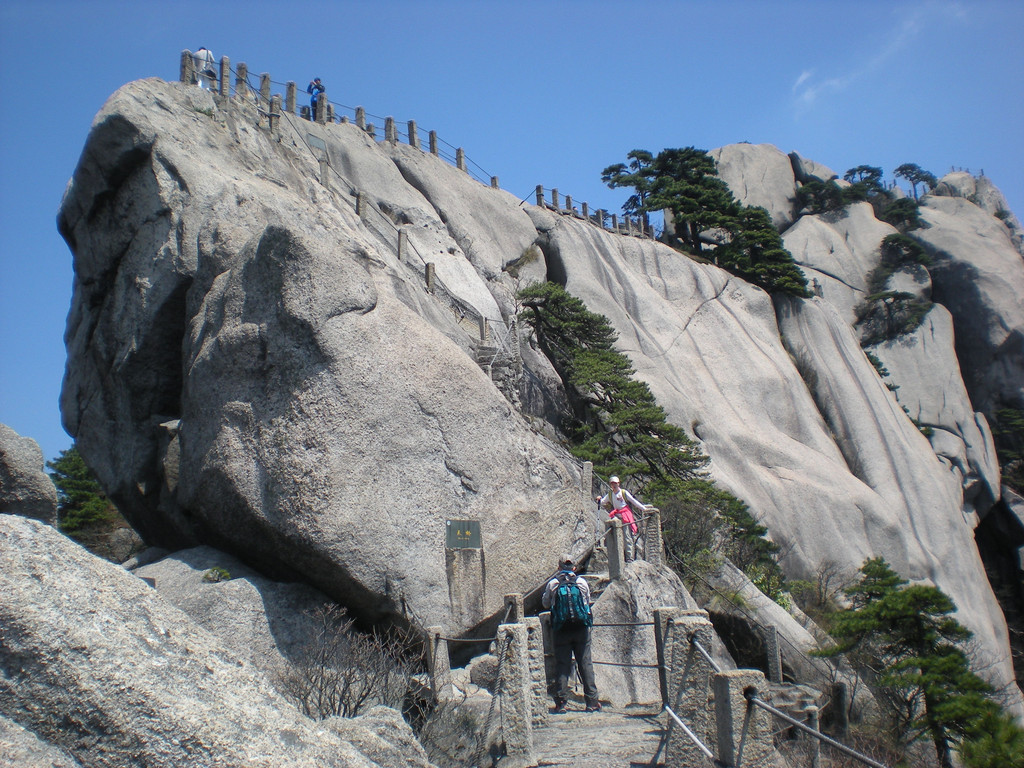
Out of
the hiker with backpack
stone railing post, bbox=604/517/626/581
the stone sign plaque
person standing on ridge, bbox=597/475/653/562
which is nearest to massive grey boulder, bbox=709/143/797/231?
person standing on ridge, bbox=597/475/653/562

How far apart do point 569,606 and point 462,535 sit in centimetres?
264

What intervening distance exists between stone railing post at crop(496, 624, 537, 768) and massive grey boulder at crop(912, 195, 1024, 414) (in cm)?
3744

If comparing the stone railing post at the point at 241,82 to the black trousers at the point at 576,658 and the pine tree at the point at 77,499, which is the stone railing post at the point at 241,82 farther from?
the black trousers at the point at 576,658

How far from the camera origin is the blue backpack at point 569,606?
844 cm

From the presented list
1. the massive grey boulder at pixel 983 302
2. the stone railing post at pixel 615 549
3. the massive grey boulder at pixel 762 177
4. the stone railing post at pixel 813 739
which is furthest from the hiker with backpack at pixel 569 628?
the massive grey boulder at pixel 762 177

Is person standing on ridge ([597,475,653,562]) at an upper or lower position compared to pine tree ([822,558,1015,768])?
upper

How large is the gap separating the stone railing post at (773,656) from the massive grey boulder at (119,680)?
1064 centimetres

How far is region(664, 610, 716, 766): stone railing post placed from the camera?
5.84m

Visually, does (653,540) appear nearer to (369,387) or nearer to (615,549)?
(615,549)

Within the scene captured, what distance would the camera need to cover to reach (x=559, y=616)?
8.48 metres

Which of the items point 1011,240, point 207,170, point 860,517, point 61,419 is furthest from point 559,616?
point 1011,240

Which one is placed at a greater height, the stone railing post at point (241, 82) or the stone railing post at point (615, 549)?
the stone railing post at point (241, 82)

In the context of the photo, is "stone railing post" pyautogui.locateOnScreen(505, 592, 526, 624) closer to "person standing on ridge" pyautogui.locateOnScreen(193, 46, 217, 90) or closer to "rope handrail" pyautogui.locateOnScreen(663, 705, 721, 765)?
"rope handrail" pyautogui.locateOnScreen(663, 705, 721, 765)

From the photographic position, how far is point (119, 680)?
284 centimetres
